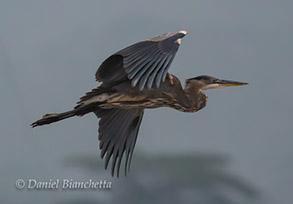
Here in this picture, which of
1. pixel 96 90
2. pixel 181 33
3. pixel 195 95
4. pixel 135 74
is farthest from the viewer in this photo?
pixel 195 95

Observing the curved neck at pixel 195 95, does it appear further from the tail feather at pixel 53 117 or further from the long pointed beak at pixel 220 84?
the tail feather at pixel 53 117

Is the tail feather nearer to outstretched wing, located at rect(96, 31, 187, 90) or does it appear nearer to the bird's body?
the bird's body

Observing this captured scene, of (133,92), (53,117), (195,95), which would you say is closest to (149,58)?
(133,92)

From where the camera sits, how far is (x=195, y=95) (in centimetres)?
389

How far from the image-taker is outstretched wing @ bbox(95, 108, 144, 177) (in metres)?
4.04

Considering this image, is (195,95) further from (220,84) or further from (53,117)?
(53,117)

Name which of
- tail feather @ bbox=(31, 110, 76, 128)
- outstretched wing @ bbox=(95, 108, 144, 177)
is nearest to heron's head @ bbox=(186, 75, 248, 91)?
outstretched wing @ bbox=(95, 108, 144, 177)

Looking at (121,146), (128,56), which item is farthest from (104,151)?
(128,56)

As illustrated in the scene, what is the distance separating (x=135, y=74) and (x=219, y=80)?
3.44ft

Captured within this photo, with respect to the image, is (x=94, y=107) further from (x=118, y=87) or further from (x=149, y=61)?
(x=149, y=61)

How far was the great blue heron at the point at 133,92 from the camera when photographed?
318 cm

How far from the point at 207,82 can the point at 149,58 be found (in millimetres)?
906

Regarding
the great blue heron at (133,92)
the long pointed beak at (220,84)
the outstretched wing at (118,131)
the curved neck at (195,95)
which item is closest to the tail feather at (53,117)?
the great blue heron at (133,92)

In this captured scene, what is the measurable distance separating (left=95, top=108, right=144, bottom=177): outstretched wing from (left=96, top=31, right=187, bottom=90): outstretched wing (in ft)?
2.15
